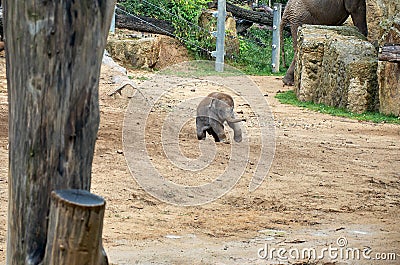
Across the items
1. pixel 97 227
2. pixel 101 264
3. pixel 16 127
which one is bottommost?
pixel 101 264

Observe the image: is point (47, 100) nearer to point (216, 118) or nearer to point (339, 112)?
point (216, 118)

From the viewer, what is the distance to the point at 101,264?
3.02 metres

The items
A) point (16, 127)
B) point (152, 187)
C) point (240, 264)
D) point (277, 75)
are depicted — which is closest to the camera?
point (16, 127)

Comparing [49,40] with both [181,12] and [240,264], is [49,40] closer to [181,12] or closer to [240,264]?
[240,264]

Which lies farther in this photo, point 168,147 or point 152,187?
point 168,147

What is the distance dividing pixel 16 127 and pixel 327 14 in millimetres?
13644

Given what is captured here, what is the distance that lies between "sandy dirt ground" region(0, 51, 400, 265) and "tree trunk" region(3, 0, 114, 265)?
1.42m

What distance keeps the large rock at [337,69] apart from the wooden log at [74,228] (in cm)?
955

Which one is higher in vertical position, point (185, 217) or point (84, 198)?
point (84, 198)

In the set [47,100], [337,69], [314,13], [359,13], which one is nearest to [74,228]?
[47,100]

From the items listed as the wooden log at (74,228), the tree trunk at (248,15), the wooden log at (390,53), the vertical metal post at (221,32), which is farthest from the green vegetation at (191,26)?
the wooden log at (74,228)

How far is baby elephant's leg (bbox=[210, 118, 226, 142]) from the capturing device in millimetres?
8539

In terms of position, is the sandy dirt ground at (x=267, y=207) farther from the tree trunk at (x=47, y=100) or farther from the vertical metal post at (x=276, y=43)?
the vertical metal post at (x=276, y=43)

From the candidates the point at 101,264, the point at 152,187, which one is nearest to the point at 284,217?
the point at 152,187
